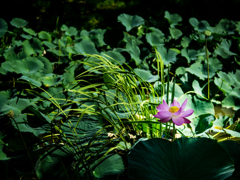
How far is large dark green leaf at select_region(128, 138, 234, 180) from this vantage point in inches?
24.1

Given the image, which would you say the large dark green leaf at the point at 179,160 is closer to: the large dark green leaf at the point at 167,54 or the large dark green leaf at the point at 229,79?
the large dark green leaf at the point at 229,79

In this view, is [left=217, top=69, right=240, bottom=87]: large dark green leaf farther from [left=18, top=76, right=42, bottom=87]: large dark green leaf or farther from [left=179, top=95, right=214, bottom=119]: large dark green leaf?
[left=18, top=76, right=42, bottom=87]: large dark green leaf

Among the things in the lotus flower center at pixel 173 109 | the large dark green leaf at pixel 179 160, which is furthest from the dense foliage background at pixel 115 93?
the lotus flower center at pixel 173 109

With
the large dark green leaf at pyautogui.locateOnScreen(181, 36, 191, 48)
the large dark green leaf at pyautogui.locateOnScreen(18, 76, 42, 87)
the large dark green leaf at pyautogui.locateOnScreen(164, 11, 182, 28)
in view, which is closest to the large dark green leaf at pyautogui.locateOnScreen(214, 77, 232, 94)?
the large dark green leaf at pyautogui.locateOnScreen(181, 36, 191, 48)

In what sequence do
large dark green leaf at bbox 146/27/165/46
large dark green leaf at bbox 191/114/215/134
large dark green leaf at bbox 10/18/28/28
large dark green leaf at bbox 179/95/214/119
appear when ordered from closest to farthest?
large dark green leaf at bbox 191/114/215/134 < large dark green leaf at bbox 179/95/214/119 < large dark green leaf at bbox 146/27/165/46 < large dark green leaf at bbox 10/18/28/28

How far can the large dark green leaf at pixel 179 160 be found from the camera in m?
0.61

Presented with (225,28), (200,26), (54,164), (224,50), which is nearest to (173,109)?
(54,164)

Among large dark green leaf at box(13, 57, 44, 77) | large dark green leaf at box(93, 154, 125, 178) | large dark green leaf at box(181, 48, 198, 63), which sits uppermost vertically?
large dark green leaf at box(181, 48, 198, 63)

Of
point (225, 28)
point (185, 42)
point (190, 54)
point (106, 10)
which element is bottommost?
point (190, 54)

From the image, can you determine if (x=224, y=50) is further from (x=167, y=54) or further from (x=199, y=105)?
(x=199, y=105)

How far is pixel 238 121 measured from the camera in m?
1.07

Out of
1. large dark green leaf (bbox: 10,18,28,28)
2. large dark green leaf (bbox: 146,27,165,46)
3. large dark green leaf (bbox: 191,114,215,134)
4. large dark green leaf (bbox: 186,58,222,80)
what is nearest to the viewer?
large dark green leaf (bbox: 191,114,215,134)

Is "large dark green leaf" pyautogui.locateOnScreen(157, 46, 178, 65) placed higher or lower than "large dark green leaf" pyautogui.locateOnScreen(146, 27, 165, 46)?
lower

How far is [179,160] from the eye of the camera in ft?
2.12
